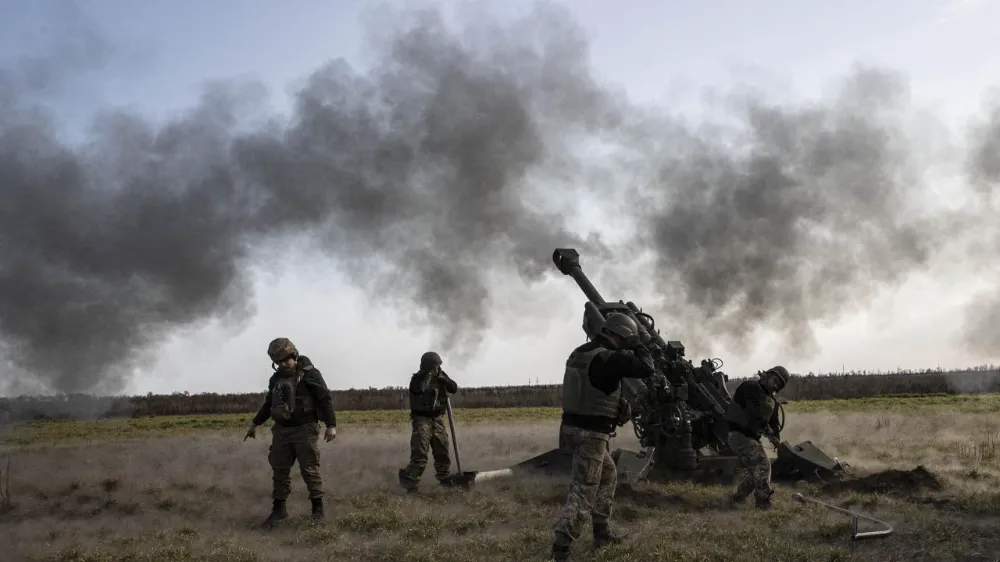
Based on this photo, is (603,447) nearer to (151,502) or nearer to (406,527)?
(406,527)

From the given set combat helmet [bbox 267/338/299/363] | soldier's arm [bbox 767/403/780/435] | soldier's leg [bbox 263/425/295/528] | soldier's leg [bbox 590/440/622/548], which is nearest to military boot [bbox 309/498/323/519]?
soldier's leg [bbox 263/425/295/528]

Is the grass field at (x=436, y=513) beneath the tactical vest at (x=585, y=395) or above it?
beneath

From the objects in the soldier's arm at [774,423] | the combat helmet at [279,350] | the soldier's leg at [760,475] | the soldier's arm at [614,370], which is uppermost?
the combat helmet at [279,350]

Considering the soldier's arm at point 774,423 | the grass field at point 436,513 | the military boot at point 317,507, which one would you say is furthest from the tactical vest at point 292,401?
the soldier's arm at point 774,423

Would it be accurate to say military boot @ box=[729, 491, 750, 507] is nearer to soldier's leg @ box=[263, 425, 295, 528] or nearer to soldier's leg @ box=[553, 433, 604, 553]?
soldier's leg @ box=[553, 433, 604, 553]

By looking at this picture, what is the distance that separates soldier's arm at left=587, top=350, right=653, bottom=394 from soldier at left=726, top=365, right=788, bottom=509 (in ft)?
11.9

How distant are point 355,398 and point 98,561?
3931 cm

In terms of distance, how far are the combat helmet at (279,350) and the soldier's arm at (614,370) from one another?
4.52 meters

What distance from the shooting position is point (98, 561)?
817 cm

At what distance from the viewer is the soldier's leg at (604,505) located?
8.18 meters

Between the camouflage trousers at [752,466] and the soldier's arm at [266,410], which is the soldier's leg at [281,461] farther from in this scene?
the camouflage trousers at [752,466]

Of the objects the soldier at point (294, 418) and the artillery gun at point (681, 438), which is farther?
the artillery gun at point (681, 438)

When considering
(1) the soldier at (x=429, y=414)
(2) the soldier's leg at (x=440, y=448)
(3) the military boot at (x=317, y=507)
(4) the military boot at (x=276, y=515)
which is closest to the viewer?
(4) the military boot at (x=276, y=515)

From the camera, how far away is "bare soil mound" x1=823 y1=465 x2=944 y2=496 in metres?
11.2
